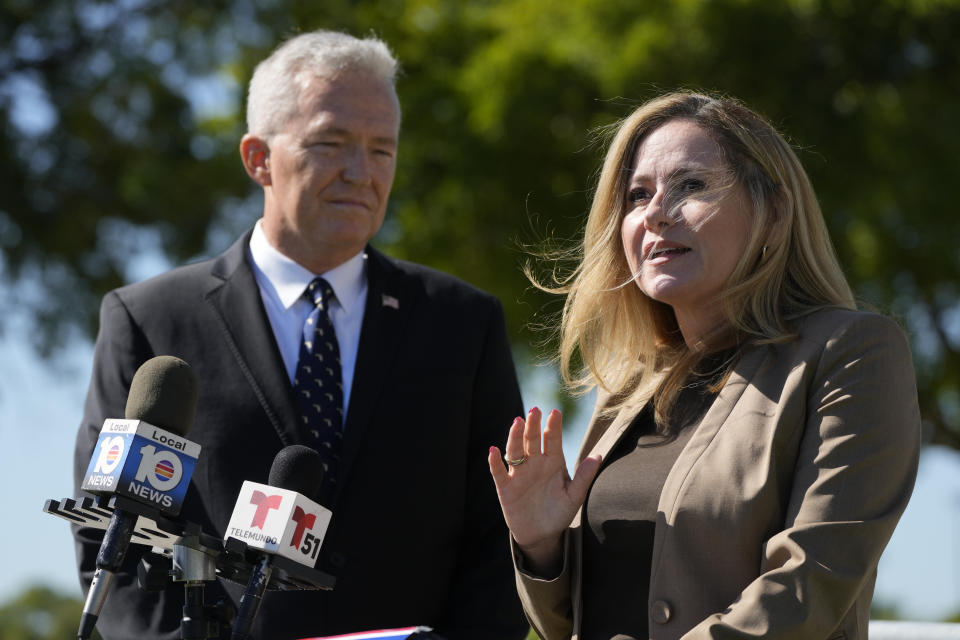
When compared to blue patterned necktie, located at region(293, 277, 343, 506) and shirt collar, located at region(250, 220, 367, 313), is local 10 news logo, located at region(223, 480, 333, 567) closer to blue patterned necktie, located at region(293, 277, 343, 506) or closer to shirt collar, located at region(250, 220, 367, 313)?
blue patterned necktie, located at region(293, 277, 343, 506)

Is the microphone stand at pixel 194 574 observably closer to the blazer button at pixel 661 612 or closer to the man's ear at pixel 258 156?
the blazer button at pixel 661 612

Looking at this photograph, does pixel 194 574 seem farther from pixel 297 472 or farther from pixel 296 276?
pixel 296 276

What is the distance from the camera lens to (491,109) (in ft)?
30.9

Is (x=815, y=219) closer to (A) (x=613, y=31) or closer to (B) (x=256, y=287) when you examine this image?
(B) (x=256, y=287)

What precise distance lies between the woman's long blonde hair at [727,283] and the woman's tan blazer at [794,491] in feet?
0.47

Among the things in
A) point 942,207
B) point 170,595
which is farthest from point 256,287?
point 942,207

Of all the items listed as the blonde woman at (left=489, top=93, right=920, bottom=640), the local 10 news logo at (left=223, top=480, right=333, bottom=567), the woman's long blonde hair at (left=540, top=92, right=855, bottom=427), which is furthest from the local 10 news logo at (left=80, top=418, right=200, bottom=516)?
the woman's long blonde hair at (left=540, top=92, right=855, bottom=427)

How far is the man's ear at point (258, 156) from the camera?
4.10m

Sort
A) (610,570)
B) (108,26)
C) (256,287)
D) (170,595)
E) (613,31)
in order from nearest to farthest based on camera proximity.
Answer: (610,570)
(170,595)
(256,287)
(613,31)
(108,26)

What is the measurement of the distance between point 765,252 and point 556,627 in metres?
1.05

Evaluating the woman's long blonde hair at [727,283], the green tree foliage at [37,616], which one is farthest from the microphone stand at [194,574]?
the green tree foliage at [37,616]

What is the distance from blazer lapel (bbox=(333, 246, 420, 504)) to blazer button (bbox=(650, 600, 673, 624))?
1185 mm

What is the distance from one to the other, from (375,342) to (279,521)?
1414mm

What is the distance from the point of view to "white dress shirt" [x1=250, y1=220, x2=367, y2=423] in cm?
379
